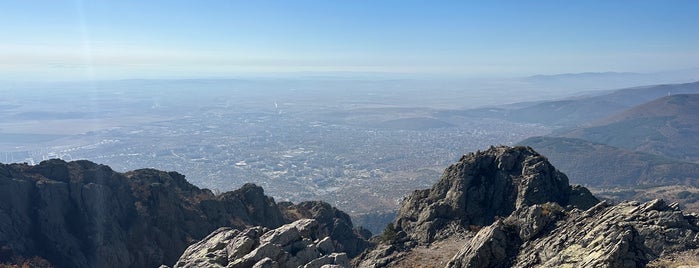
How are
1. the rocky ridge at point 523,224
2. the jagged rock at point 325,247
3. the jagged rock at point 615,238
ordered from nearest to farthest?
the jagged rock at point 615,238, the rocky ridge at point 523,224, the jagged rock at point 325,247

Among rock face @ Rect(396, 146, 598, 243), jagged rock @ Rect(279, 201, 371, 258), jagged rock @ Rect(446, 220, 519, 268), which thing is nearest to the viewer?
jagged rock @ Rect(446, 220, 519, 268)

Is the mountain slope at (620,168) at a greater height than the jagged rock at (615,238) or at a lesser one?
lesser

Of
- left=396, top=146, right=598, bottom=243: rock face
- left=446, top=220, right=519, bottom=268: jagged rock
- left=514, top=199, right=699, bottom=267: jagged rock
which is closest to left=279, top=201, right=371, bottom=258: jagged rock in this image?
left=396, top=146, right=598, bottom=243: rock face

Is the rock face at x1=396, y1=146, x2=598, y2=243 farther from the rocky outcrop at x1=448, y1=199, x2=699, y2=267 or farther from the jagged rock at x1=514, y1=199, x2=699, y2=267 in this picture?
the jagged rock at x1=514, y1=199, x2=699, y2=267

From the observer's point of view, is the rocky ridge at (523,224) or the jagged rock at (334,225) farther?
the jagged rock at (334,225)

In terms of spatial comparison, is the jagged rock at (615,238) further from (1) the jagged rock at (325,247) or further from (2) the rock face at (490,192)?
(2) the rock face at (490,192)

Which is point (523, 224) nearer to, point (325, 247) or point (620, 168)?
point (325, 247)

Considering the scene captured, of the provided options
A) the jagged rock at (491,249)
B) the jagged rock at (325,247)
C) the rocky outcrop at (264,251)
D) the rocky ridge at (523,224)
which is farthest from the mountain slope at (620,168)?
the rocky outcrop at (264,251)

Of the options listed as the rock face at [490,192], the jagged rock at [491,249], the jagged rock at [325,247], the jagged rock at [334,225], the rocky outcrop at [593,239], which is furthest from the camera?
the jagged rock at [334,225]
